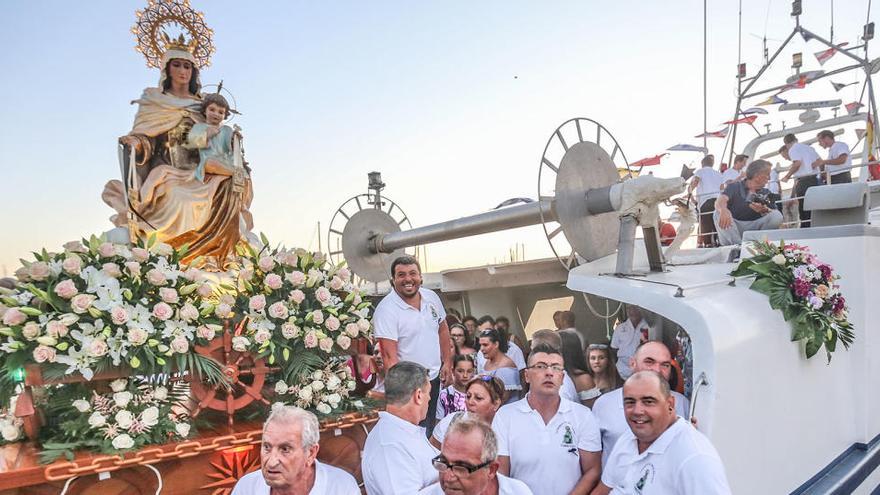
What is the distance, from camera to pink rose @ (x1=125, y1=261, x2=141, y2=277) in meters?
3.24

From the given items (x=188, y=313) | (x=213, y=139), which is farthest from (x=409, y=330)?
(x=213, y=139)

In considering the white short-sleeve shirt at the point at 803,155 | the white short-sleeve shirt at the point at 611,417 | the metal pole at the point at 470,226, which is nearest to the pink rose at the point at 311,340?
the white short-sleeve shirt at the point at 611,417

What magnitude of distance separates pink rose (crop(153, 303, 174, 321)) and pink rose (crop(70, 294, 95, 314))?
1.05 ft

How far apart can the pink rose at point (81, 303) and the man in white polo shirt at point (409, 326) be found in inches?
76.0

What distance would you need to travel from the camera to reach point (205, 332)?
3.23 meters

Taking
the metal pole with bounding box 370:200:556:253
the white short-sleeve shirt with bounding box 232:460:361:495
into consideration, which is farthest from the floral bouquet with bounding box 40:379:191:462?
the metal pole with bounding box 370:200:556:253

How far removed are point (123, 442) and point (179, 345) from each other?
544 millimetres

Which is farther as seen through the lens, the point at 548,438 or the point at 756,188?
the point at 756,188

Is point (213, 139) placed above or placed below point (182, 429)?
above

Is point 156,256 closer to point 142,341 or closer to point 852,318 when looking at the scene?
point 142,341

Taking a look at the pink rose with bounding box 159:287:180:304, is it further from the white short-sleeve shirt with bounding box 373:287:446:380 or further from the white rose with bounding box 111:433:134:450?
the white short-sleeve shirt with bounding box 373:287:446:380

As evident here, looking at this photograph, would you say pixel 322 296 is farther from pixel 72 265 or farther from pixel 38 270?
pixel 38 270

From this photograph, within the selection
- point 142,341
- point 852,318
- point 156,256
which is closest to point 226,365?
point 142,341

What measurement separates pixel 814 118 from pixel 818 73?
111 cm
